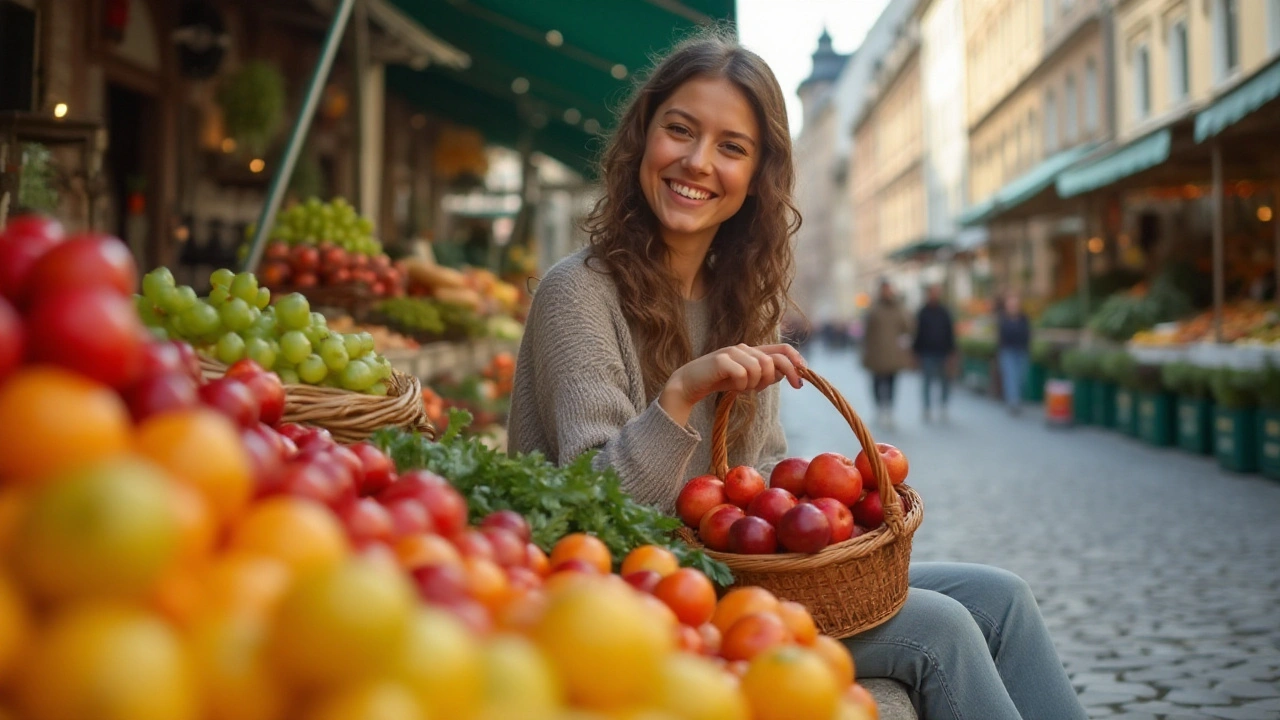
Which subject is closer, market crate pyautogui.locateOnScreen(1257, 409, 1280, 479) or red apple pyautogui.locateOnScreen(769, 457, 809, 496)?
red apple pyautogui.locateOnScreen(769, 457, 809, 496)

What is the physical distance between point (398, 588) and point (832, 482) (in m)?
1.57

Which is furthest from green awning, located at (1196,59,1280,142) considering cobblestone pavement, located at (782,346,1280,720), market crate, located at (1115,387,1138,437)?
market crate, located at (1115,387,1138,437)

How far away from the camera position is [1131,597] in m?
5.86

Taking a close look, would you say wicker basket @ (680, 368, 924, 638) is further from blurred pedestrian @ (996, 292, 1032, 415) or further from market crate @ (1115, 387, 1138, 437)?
blurred pedestrian @ (996, 292, 1032, 415)

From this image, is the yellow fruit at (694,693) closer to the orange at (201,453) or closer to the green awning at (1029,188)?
the orange at (201,453)

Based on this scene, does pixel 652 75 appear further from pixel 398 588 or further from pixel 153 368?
pixel 398 588

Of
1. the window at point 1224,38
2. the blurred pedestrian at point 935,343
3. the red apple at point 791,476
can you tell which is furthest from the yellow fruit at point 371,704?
the window at point 1224,38

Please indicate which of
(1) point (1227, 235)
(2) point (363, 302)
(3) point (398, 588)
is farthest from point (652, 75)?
(1) point (1227, 235)

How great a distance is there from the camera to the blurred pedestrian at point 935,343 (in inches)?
640

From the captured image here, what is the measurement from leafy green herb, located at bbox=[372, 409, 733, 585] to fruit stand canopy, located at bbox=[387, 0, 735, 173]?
2.21m

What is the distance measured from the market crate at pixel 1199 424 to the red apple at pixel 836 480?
401 inches

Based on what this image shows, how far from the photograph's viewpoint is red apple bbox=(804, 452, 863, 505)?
7.97ft

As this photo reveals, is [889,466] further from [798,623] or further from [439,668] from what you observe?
[439,668]

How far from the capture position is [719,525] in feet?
7.71
